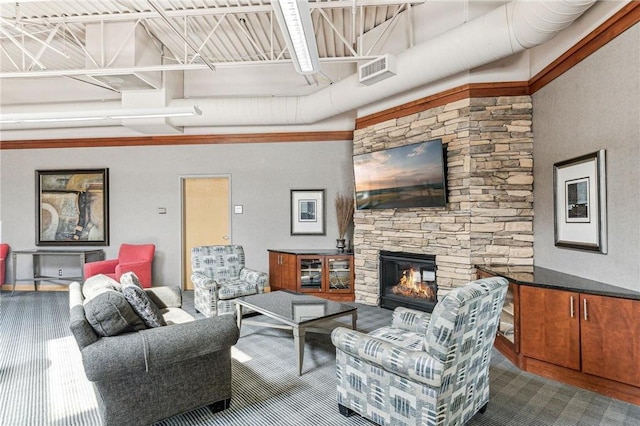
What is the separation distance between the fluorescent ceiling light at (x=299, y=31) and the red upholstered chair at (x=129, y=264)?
4084 mm

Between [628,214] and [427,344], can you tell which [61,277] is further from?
[628,214]

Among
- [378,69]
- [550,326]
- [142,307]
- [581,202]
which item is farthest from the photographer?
[378,69]

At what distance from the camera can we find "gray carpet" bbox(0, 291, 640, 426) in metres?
2.46

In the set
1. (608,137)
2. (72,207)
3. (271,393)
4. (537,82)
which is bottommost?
(271,393)

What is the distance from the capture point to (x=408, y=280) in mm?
5020

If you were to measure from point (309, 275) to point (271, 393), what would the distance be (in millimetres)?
2985

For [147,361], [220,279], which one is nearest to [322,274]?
[220,279]

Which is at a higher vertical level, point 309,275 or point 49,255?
point 49,255

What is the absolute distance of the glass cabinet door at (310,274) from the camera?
573cm

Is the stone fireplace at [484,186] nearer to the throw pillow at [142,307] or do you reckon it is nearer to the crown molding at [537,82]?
the crown molding at [537,82]

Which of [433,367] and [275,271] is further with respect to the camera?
[275,271]

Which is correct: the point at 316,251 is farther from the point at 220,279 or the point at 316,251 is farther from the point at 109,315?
the point at 109,315

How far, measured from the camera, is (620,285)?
2863 mm

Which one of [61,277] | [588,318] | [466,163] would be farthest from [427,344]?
[61,277]
